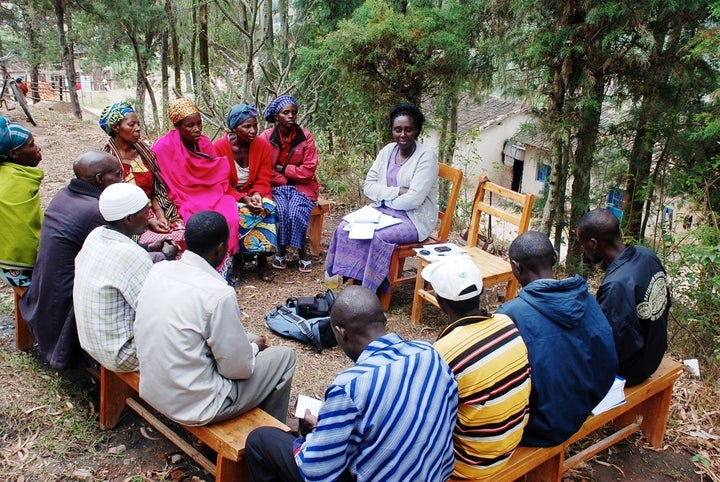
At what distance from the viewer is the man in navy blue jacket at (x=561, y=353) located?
2.40 m

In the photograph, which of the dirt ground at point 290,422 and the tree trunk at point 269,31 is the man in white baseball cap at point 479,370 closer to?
the dirt ground at point 290,422

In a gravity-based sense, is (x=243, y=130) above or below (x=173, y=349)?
above

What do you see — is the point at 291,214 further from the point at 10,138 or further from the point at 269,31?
the point at 269,31

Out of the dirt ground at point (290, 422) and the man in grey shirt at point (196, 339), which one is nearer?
the man in grey shirt at point (196, 339)

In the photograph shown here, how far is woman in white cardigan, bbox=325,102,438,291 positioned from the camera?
15.8 feet

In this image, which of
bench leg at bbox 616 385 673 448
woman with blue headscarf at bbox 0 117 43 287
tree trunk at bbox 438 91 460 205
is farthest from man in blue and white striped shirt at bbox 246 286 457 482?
tree trunk at bbox 438 91 460 205

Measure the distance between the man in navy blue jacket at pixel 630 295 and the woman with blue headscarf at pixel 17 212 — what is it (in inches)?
127

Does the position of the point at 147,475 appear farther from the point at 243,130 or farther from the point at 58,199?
the point at 243,130

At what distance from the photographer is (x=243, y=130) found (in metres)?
5.18

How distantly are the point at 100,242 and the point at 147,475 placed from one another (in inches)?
46.8

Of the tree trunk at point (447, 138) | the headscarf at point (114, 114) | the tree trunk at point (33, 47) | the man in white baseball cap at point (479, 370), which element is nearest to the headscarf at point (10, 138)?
the headscarf at point (114, 114)

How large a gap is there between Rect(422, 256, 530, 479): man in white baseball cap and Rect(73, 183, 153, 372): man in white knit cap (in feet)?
4.97

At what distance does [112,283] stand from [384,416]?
5.43ft

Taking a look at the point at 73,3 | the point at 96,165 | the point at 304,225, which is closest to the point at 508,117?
the point at 73,3
